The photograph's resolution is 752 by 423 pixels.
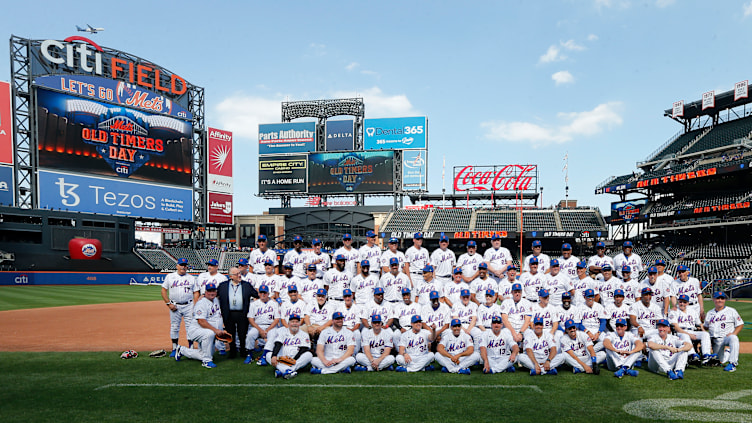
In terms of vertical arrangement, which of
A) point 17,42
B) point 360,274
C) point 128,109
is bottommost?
point 360,274

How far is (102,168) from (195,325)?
34.9m

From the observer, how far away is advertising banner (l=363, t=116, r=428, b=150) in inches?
2016

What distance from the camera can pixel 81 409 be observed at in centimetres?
651

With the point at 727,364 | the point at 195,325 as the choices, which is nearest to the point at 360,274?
the point at 195,325

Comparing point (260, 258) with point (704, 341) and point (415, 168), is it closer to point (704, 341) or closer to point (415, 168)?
point (704, 341)

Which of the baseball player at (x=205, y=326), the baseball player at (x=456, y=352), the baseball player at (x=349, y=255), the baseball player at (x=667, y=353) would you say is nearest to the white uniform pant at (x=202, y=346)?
the baseball player at (x=205, y=326)

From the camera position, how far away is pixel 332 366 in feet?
28.2

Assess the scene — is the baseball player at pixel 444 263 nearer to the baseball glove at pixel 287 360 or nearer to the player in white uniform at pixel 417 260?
the player in white uniform at pixel 417 260

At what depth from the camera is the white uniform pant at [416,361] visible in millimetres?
8805

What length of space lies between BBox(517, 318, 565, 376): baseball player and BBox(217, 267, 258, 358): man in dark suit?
5528 millimetres

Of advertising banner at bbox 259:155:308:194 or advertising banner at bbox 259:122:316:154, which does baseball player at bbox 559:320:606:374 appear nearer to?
advertising banner at bbox 259:155:308:194

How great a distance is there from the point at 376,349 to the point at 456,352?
150 centimetres

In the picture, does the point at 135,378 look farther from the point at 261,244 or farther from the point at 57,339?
the point at 57,339

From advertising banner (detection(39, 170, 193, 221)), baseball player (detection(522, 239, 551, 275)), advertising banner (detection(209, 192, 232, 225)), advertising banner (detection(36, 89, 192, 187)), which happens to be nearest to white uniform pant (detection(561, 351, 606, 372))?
baseball player (detection(522, 239, 551, 275))
